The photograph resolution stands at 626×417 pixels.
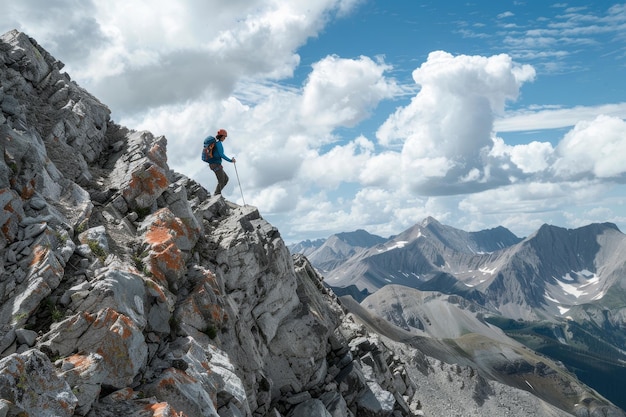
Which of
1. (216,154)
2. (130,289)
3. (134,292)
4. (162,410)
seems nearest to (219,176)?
(216,154)

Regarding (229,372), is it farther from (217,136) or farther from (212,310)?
(217,136)

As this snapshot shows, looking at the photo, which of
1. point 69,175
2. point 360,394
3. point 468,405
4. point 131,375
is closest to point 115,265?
point 131,375

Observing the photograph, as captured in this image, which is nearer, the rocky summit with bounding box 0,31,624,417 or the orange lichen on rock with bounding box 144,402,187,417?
the orange lichen on rock with bounding box 144,402,187,417

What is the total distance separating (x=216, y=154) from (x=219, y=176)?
1904 mm

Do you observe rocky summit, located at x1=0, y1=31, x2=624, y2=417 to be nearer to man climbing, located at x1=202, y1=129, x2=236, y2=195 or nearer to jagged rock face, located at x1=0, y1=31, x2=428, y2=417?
jagged rock face, located at x1=0, y1=31, x2=428, y2=417

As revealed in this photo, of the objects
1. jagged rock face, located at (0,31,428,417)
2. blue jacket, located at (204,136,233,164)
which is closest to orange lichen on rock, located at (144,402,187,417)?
jagged rock face, located at (0,31,428,417)

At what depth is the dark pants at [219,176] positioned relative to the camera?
37.8m

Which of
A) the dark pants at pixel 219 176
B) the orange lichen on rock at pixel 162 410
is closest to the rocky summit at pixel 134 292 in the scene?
the orange lichen on rock at pixel 162 410

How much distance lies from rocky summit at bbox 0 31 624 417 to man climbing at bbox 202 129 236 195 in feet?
6.58

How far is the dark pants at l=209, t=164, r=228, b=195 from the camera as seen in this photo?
37.8 metres

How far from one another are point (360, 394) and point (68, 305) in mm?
24015

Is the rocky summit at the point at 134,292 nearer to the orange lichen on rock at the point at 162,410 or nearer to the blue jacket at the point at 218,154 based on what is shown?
the orange lichen on rock at the point at 162,410

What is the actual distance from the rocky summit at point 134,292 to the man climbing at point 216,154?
2.01 metres

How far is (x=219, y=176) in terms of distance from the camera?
38188 mm
